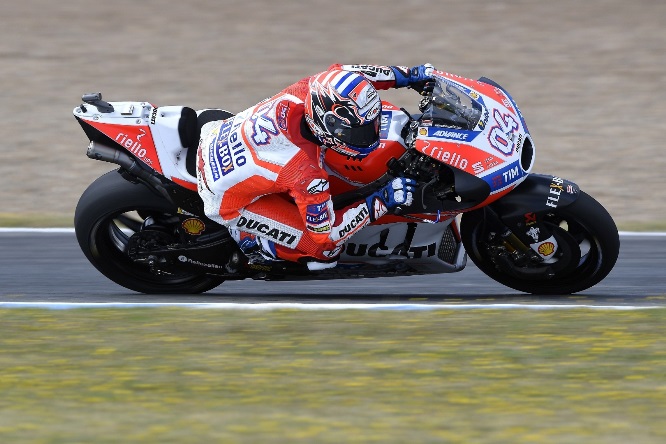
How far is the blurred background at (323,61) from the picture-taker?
1229 cm

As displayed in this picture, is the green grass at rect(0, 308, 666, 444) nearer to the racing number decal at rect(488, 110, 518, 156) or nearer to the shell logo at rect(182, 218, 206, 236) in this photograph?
the shell logo at rect(182, 218, 206, 236)

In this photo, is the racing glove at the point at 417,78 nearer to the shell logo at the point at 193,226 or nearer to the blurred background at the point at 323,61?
the shell logo at the point at 193,226

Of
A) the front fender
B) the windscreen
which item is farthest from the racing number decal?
the front fender

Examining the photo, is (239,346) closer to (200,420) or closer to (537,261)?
(200,420)

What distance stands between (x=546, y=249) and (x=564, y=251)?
0.10 m

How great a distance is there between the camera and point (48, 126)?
43.7ft

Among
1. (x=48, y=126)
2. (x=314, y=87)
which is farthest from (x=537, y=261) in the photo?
(x=48, y=126)

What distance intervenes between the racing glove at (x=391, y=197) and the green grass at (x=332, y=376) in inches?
24.1

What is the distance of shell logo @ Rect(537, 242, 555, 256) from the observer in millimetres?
7430

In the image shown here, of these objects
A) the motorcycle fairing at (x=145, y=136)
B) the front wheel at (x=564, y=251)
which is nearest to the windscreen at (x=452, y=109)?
the front wheel at (x=564, y=251)

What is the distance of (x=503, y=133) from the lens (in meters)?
7.18

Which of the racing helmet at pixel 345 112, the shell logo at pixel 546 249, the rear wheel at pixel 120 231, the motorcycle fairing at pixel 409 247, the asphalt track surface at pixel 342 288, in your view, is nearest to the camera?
the racing helmet at pixel 345 112

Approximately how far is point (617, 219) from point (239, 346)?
4.86 m

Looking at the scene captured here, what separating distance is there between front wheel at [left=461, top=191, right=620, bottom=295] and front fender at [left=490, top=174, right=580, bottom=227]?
0.06 metres
